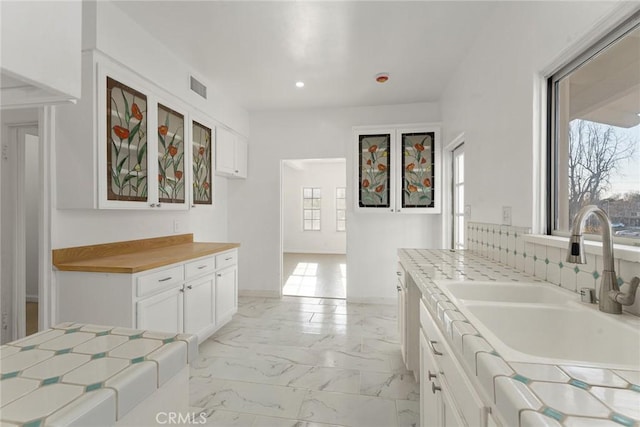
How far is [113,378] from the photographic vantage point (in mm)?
593

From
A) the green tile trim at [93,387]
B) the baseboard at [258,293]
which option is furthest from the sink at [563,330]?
the baseboard at [258,293]

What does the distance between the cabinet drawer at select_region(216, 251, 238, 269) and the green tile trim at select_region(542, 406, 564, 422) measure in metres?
2.77

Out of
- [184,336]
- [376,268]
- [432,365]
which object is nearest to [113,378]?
[184,336]

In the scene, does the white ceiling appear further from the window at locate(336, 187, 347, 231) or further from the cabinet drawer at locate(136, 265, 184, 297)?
the window at locate(336, 187, 347, 231)

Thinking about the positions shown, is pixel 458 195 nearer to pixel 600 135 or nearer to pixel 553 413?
pixel 600 135

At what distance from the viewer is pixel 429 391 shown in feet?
4.09

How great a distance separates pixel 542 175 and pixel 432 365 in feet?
3.97

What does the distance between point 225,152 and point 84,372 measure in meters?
3.32

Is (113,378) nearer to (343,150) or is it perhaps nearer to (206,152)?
(206,152)

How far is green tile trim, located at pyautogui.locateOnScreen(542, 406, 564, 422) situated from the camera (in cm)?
49

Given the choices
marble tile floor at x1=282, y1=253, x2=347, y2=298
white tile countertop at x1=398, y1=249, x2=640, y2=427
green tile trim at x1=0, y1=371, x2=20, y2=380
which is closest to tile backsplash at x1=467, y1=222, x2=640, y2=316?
white tile countertop at x1=398, y1=249, x2=640, y2=427

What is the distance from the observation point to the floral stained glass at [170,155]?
2527mm

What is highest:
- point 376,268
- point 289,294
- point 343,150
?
point 343,150

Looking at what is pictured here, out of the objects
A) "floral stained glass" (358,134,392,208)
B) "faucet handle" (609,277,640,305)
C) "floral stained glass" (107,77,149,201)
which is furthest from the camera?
"floral stained glass" (358,134,392,208)
